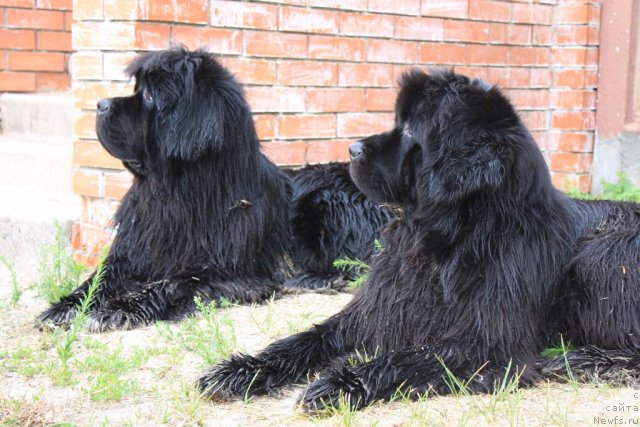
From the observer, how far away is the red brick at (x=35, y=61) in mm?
8289

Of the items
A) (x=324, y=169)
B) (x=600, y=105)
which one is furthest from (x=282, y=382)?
(x=600, y=105)

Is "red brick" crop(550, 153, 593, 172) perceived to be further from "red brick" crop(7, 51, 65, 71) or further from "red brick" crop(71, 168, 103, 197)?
"red brick" crop(7, 51, 65, 71)

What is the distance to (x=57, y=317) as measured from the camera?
4809mm

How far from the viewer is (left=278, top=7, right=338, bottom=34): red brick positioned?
634 centimetres

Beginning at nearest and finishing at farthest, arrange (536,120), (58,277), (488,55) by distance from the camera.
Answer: (58,277)
(488,55)
(536,120)

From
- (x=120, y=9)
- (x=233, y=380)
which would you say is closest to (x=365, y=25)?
(x=120, y=9)

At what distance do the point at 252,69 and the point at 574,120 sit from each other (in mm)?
3419

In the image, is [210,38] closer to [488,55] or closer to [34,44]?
[488,55]

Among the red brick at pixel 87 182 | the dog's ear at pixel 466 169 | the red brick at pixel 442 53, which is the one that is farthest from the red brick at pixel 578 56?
the dog's ear at pixel 466 169

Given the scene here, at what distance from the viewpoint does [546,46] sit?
831 centimetres

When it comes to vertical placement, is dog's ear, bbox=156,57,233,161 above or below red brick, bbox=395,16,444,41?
below

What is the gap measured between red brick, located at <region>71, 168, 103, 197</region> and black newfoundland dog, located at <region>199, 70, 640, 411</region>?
8.66ft

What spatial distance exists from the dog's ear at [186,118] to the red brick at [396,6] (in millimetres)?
2229

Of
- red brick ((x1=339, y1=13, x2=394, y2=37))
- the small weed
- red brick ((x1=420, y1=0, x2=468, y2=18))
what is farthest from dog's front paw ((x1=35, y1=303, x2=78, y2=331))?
red brick ((x1=420, y1=0, x2=468, y2=18))
